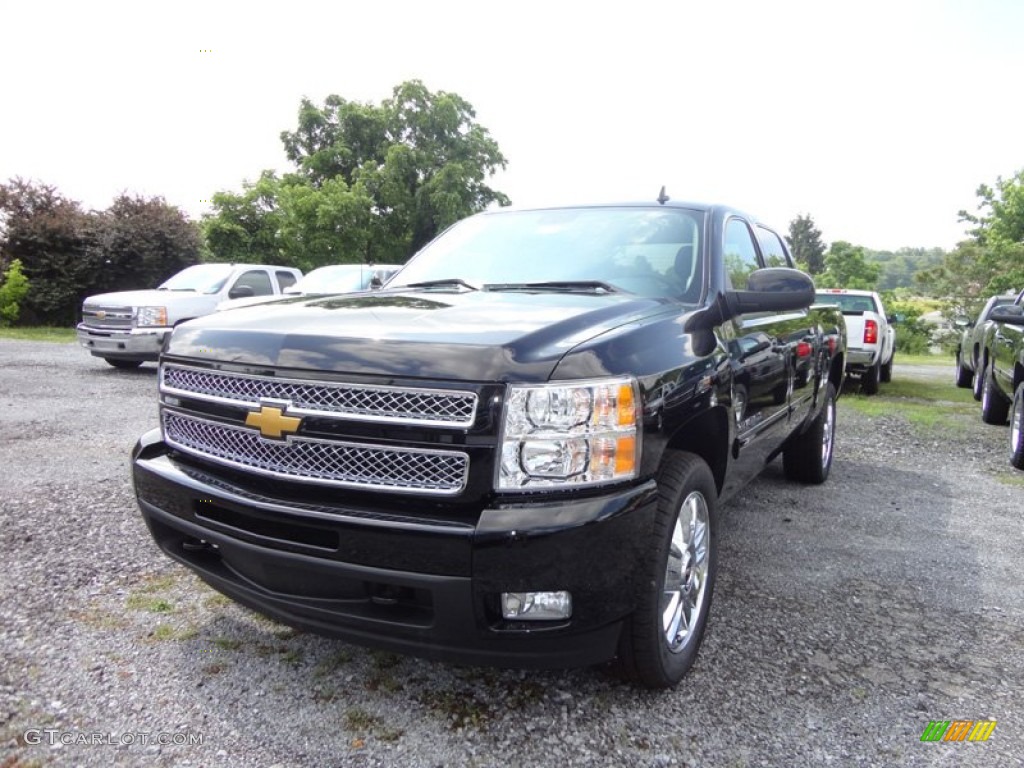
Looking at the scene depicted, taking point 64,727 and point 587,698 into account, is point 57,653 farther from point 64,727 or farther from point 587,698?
point 587,698

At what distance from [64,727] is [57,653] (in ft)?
1.80

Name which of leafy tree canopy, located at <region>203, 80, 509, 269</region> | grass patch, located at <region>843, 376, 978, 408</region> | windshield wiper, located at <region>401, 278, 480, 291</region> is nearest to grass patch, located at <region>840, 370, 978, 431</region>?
grass patch, located at <region>843, 376, 978, 408</region>

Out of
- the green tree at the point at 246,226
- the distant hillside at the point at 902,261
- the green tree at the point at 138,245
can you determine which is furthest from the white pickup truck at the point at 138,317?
the distant hillside at the point at 902,261

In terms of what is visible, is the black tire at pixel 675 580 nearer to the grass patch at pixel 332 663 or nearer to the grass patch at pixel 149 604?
the grass patch at pixel 332 663

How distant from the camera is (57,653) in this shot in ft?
9.26

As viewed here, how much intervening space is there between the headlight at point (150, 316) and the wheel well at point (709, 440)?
1017 centimetres

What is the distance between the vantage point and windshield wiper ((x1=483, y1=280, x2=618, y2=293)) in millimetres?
3133

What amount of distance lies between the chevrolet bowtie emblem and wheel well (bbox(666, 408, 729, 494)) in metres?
1.28

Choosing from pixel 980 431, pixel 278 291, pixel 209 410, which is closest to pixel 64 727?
pixel 209 410

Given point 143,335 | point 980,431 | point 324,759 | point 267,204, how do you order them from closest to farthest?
point 324,759 → point 980,431 → point 143,335 → point 267,204

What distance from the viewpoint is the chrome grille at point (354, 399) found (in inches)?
84.0

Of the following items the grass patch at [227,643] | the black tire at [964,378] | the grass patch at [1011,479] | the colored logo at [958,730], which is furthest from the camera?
the black tire at [964,378]

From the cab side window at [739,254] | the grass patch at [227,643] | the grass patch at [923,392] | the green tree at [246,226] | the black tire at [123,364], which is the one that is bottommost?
the grass patch at [923,392]

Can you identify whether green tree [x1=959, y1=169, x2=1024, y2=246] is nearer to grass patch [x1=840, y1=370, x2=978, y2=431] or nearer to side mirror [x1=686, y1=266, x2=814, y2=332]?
grass patch [x1=840, y1=370, x2=978, y2=431]
